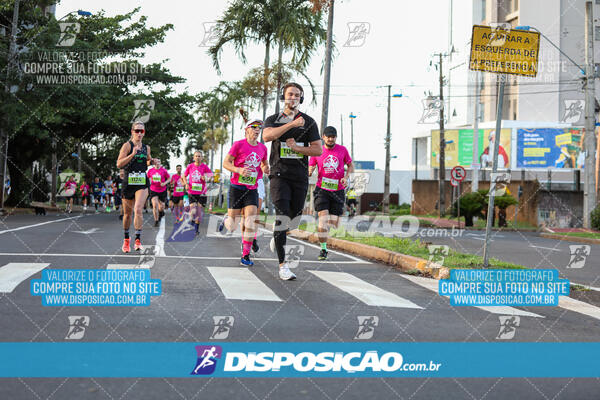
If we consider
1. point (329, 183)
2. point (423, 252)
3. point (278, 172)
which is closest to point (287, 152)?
point (278, 172)

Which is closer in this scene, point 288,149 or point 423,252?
point 288,149

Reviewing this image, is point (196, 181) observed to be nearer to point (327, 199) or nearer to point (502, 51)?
point (327, 199)

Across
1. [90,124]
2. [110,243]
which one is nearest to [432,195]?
[90,124]

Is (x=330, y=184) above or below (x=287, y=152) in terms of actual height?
below

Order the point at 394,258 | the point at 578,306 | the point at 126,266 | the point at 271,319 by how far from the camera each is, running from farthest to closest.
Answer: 1. the point at 394,258
2. the point at 126,266
3. the point at 578,306
4. the point at 271,319

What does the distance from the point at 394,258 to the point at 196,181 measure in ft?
21.3

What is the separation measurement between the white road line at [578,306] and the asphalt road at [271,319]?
0.18 feet

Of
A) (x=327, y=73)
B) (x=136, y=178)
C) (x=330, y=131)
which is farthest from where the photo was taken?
(x=327, y=73)

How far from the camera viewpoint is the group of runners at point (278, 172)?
8.08 metres

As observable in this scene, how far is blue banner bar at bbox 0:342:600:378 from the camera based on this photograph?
3664mm

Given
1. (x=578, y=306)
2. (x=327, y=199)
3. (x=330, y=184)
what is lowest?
(x=578, y=306)

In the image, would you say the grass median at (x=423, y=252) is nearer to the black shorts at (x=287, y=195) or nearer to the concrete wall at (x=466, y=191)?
the black shorts at (x=287, y=195)

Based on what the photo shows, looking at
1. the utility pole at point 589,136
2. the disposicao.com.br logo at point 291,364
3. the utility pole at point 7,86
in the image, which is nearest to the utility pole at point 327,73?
the utility pole at point 589,136

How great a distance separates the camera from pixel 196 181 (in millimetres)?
15727
